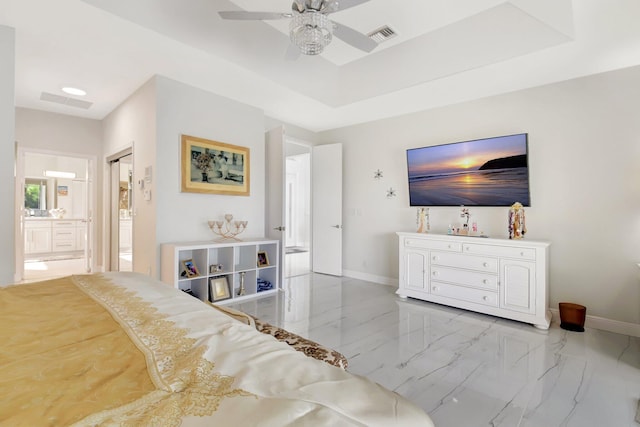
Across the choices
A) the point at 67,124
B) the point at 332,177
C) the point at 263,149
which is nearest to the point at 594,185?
the point at 332,177

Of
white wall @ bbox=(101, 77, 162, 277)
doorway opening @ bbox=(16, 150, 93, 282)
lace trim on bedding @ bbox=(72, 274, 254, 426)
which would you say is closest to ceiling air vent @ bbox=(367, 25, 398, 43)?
white wall @ bbox=(101, 77, 162, 277)

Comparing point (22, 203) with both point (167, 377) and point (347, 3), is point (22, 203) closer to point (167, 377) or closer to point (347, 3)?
point (347, 3)

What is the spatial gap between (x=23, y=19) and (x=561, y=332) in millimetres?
5394

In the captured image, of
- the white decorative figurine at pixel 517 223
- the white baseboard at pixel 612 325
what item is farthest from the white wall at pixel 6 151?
the white baseboard at pixel 612 325

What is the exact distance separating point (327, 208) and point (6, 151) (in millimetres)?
3963

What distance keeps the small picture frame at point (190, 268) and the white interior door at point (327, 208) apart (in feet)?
7.79

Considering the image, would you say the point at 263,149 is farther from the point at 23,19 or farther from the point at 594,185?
the point at 594,185

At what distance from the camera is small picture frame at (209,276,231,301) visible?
3660 mm

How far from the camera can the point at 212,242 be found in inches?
144

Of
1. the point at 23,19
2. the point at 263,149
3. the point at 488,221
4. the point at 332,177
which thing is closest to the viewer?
the point at 23,19

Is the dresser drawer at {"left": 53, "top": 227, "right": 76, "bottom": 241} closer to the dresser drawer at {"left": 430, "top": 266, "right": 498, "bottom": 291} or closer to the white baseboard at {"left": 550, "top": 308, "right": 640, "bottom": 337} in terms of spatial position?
the dresser drawer at {"left": 430, "top": 266, "right": 498, "bottom": 291}

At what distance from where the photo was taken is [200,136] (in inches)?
149

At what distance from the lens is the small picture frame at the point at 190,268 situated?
11.6 ft

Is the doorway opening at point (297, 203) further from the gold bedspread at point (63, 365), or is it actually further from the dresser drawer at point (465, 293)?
the gold bedspread at point (63, 365)
